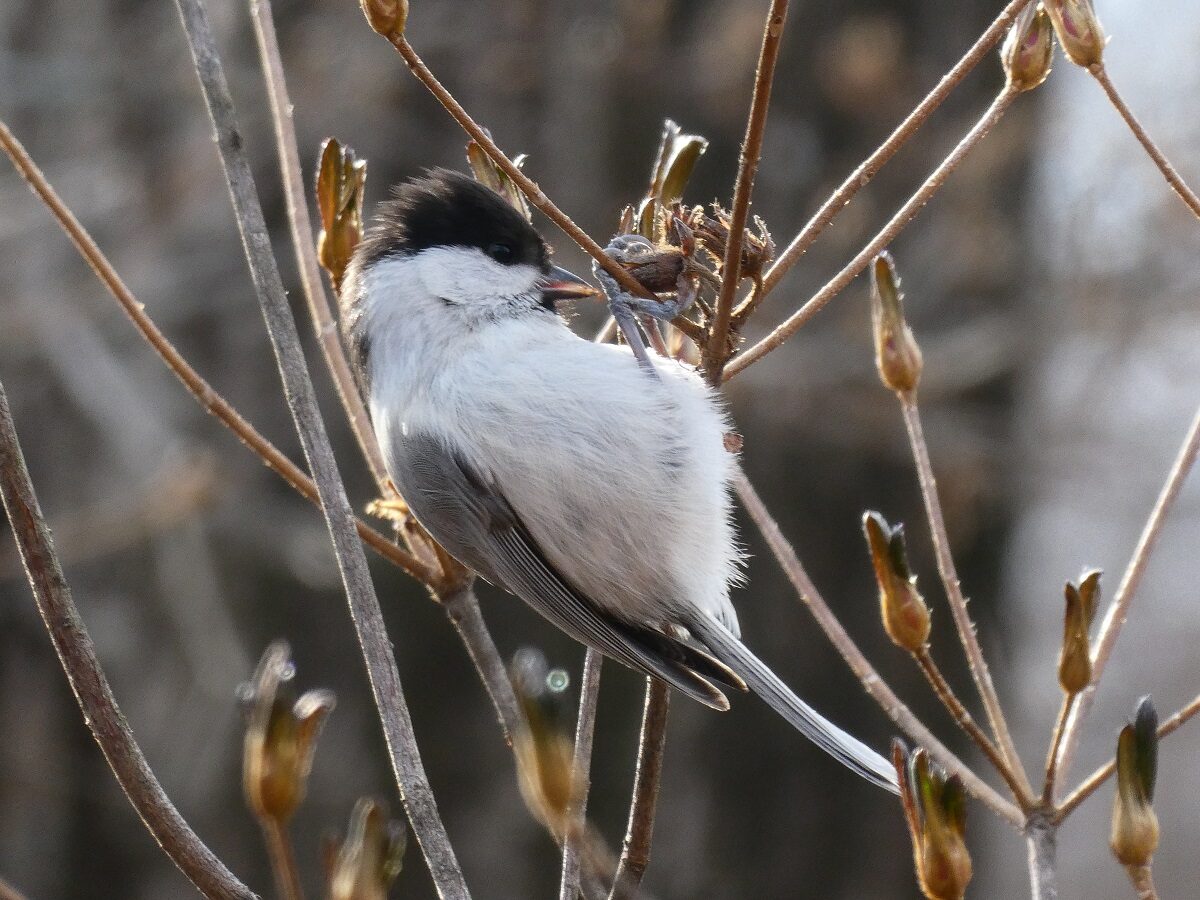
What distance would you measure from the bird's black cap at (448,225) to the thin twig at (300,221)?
0.33 m

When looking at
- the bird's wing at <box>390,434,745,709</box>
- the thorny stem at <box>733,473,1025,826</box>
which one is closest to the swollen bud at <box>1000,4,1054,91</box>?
the thorny stem at <box>733,473,1025,826</box>

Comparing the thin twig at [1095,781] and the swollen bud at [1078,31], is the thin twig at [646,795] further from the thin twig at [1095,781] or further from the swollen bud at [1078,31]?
the swollen bud at [1078,31]

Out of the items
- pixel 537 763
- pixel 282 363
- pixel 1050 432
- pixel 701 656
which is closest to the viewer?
pixel 537 763

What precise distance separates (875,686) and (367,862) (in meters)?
0.52

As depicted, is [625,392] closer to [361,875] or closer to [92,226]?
[361,875]

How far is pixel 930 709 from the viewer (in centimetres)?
426

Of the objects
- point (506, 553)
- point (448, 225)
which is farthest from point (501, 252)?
point (506, 553)

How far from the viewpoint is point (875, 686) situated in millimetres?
1188

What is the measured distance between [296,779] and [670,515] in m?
0.80

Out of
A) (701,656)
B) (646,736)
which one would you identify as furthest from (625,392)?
(646,736)

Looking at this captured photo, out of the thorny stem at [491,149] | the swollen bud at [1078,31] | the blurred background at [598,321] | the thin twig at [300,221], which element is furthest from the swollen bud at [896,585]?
the blurred background at [598,321]

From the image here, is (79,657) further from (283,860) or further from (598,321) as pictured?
(598,321)

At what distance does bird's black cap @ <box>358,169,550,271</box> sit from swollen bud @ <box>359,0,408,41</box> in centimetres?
53

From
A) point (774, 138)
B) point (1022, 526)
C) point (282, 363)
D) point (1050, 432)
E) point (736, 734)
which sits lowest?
point (736, 734)
